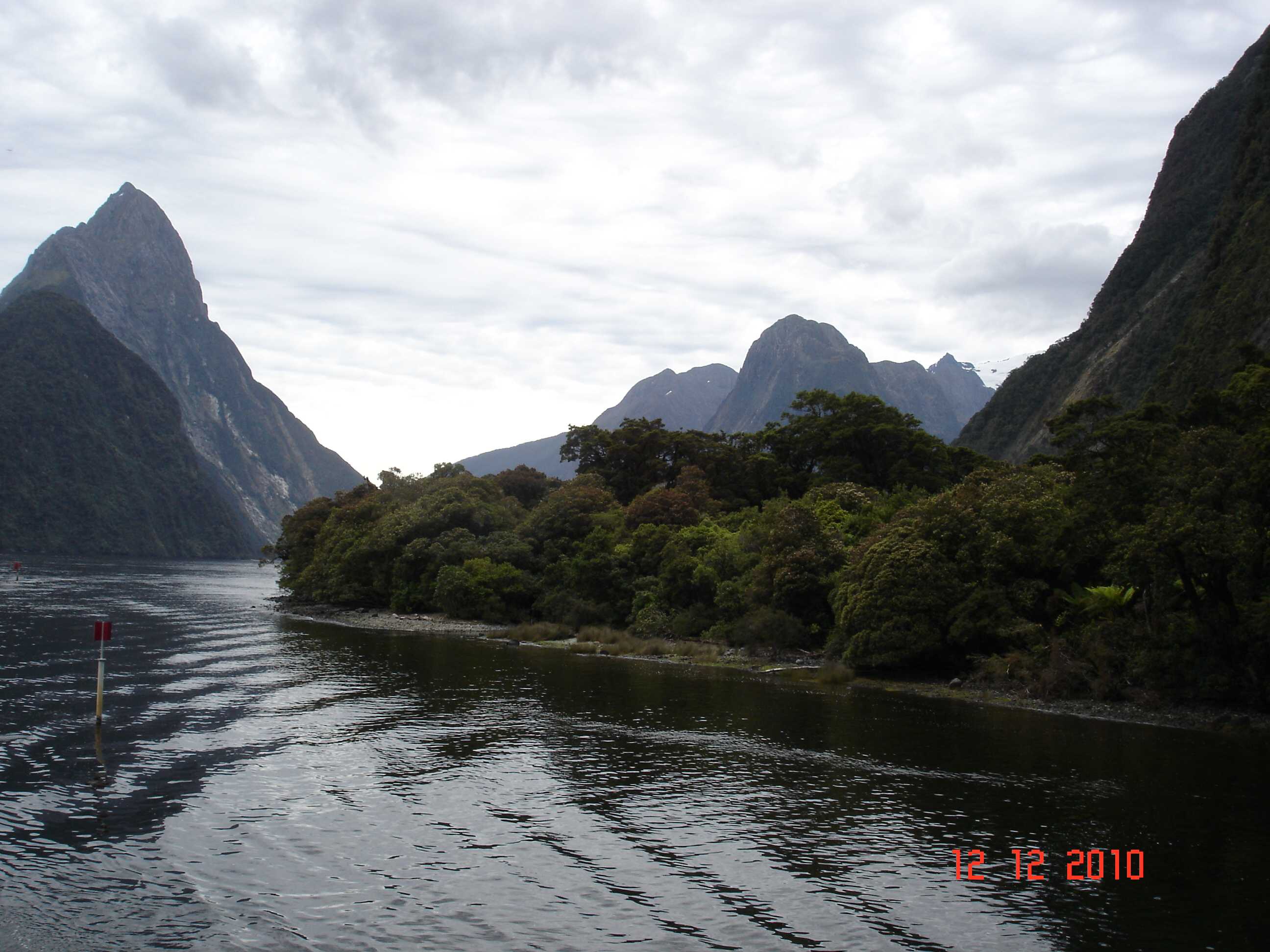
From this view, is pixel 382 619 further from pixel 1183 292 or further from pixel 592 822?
pixel 1183 292

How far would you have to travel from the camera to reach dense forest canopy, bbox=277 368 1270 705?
1256 inches

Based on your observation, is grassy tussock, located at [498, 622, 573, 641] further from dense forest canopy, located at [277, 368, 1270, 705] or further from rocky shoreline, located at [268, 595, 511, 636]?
dense forest canopy, located at [277, 368, 1270, 705]

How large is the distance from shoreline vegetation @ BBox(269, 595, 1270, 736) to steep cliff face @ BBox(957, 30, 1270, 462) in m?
39.3

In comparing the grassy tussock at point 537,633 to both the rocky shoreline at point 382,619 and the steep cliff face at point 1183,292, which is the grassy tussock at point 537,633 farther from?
the steep cliff face at point 1183,292

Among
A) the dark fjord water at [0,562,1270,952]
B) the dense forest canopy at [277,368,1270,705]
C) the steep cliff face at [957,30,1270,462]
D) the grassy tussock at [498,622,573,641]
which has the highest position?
the steep cliff face at [957,30,1270,462]

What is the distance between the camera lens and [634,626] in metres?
62.0

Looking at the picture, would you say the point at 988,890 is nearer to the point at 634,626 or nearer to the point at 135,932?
the point at 135,932

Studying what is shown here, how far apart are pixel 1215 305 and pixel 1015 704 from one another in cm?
5687

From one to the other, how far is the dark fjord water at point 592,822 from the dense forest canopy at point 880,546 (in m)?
5.45

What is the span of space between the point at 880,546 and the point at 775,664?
868cm

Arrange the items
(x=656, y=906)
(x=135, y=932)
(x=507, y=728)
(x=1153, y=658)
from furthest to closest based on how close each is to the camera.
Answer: (x=1153, y=658), (x=507, y=728), (x=656, y=906), (x=135, y=932)

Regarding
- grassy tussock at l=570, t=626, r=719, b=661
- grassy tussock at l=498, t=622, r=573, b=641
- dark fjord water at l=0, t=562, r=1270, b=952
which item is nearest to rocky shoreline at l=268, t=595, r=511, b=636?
grassy tussock at l=498, t=622, r=573, b=641

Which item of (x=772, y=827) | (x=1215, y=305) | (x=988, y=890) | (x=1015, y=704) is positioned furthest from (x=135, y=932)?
(x=1215, y=305)

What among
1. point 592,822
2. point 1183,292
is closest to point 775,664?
point 592,822
